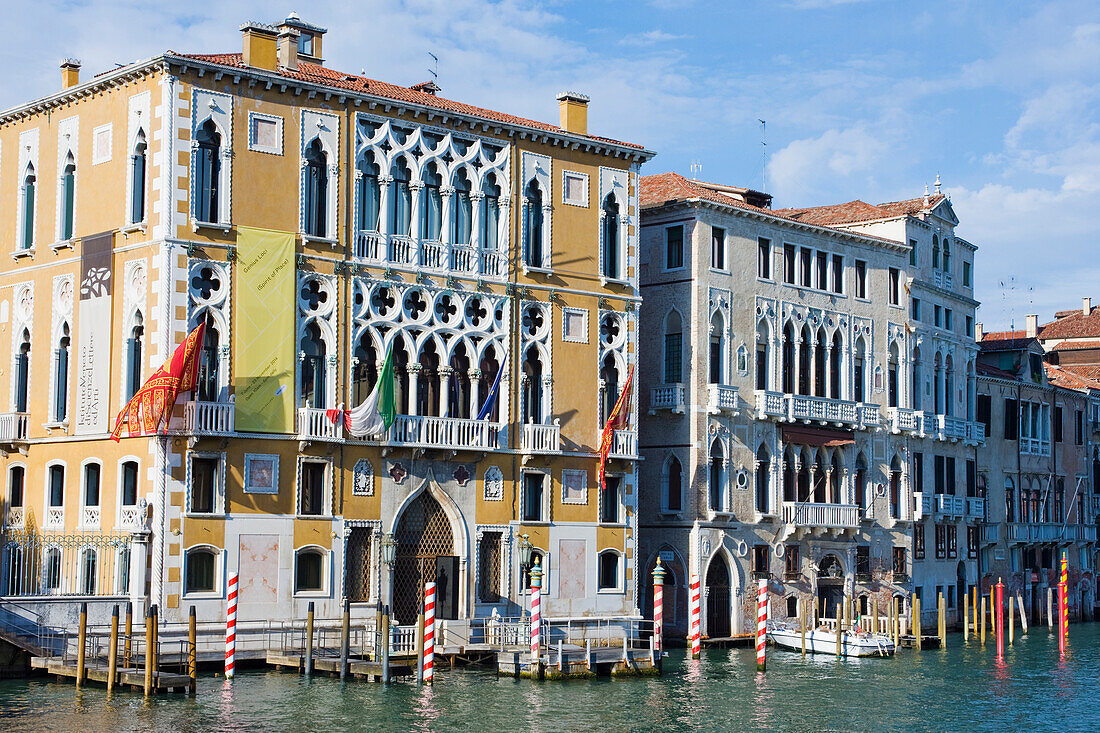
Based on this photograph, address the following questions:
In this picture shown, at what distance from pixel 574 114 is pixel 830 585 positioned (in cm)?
1477

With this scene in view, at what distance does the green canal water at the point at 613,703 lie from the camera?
25859 millimetres

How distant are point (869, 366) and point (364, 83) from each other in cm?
1786

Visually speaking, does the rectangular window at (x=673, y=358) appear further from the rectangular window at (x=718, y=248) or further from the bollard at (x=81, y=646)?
the bollard at (x=81, y=646)

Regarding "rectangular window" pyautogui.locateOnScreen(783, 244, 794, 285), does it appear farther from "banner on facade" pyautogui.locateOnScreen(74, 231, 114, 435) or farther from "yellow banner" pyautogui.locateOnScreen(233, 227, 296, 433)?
"banner on facade" pyautogui.locateOnScreen(74, 231, 114, 435)

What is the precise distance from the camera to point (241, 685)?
95.0 feet

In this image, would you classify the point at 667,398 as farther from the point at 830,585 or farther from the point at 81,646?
the point at 81,646

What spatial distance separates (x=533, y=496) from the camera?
3675 centimetres

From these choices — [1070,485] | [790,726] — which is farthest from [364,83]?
[1070,485]

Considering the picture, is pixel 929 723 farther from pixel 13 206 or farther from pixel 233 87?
pixel 13 206

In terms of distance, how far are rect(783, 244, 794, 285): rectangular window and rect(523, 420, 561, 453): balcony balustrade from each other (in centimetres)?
1051

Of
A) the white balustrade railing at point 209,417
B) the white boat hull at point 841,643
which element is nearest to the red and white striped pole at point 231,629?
the white balustrade railing at point 209,417

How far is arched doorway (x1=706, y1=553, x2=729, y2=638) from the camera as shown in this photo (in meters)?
41.6

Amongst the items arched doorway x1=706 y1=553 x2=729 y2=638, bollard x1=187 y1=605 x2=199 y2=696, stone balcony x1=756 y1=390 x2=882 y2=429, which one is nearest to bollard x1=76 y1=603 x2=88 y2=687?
bollard x1=187 y1=605 x2=199 y2=696

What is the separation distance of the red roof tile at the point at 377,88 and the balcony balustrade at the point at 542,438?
6397 mm
